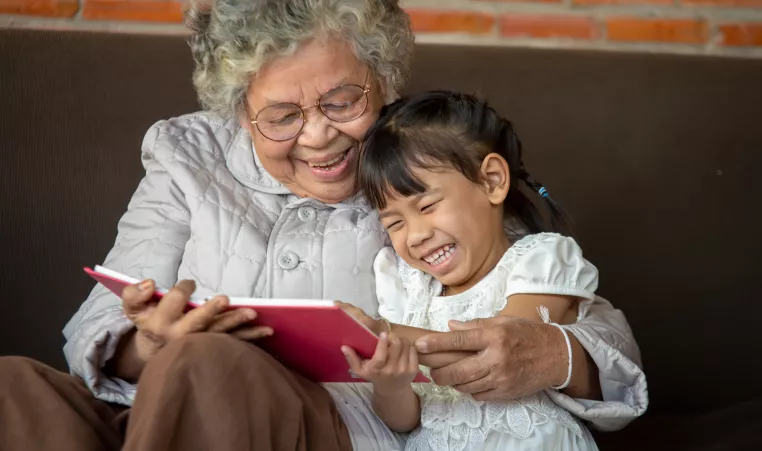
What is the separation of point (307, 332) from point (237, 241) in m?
0.51

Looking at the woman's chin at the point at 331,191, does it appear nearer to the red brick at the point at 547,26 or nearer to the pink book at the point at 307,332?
the pink book at the point at 307,332

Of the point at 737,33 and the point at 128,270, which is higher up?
the point at 737,33

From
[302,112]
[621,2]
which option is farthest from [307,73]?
[621,2]

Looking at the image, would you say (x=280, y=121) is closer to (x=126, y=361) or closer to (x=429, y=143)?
(x=429, y=143)

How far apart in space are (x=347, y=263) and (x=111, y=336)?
17.4 inches

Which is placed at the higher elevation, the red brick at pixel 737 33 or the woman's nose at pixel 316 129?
the red brick at pixel 737 33

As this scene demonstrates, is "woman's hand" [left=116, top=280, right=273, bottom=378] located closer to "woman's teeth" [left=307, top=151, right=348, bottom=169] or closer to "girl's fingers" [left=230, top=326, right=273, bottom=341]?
"girl's fingers" [left=230, top=326, right=273, bottom=341]

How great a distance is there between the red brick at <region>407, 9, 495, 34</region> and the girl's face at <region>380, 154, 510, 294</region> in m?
1.13

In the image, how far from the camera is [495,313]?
1578mm

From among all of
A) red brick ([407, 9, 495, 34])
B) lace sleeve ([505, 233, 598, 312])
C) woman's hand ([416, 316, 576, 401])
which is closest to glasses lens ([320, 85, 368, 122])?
lace sleeve ([505, 233, 598, 312])

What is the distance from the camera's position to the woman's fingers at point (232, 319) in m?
1.23

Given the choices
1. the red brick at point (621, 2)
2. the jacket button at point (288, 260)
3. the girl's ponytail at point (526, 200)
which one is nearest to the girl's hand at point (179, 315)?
the jacket button at point (288, 260)

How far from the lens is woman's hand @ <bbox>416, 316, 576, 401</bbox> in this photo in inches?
53.4

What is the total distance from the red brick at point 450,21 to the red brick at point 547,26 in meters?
0.05
